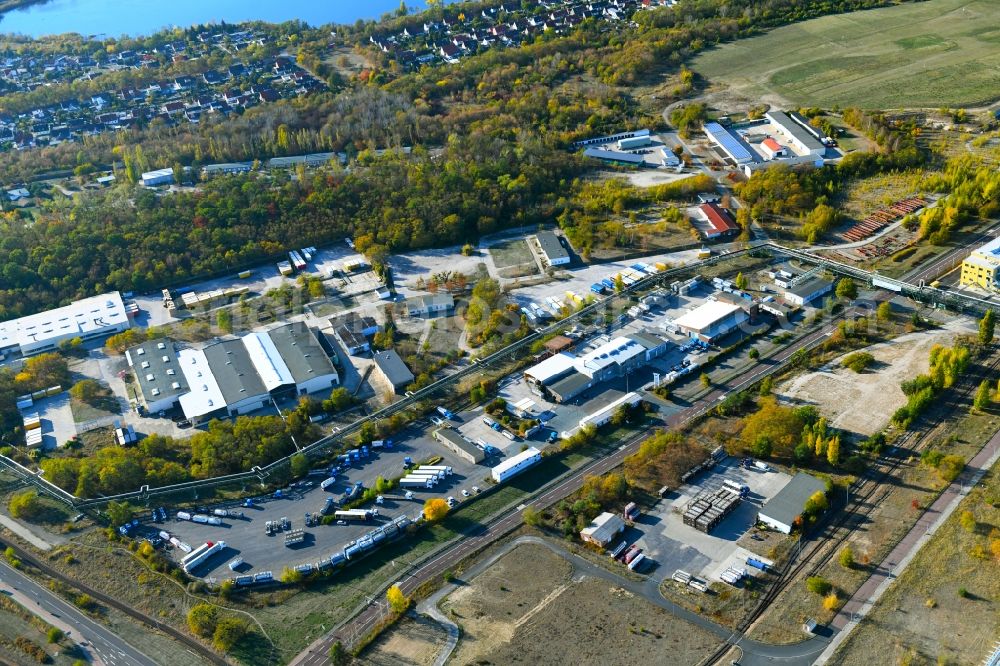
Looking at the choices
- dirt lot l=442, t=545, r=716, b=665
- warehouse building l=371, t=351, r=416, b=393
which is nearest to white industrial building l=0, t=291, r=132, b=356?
warehouse building l=371, t=351, r=416, b=393

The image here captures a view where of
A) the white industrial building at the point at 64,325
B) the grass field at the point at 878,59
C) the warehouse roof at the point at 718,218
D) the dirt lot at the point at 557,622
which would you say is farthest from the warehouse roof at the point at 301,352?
the grass field at the point at 878,59

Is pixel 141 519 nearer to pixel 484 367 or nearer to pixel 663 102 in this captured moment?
pixel 484 367

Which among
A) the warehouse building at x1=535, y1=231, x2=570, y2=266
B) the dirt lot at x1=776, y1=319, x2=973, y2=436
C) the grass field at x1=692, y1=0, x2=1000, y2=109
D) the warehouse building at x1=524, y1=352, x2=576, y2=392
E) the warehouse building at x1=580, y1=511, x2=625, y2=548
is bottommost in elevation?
the warehouse building at x1=580, y1=511, x2=625, y2=548

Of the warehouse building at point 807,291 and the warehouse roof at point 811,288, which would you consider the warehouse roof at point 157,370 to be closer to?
the warehouse building at point 807,291

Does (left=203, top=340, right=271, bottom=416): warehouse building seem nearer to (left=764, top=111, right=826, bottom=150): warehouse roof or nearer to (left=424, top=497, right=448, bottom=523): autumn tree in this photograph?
(left=424, top=497, right=448, bottom=523): autumn tree

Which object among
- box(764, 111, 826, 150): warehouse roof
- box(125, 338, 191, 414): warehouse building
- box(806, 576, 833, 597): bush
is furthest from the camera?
box(764, 111, 826, 150): warehouse roof

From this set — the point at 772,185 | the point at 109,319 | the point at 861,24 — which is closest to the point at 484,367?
the point at 109,319

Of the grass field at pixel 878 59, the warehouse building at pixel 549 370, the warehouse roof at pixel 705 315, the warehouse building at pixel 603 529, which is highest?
the grass field at pixel 878 59
